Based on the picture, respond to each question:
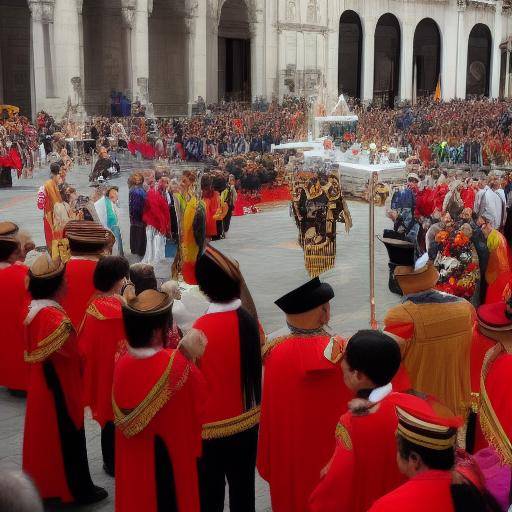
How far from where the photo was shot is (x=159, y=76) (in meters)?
40.1

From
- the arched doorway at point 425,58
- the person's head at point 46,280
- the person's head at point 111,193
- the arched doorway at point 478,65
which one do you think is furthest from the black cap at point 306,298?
the arched doorway at point 478,65

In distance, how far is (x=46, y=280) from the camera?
198 inches

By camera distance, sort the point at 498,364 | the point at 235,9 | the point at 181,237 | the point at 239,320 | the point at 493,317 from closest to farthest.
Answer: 1. the point at 498,364
2. the point at 493,317
3. the point at 239,320
4. the point at 181,237
5. the point at 235,9

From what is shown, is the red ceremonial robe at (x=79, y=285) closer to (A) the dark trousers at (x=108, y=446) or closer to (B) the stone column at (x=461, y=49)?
(A) the dark trousers at (x=108, y=446)

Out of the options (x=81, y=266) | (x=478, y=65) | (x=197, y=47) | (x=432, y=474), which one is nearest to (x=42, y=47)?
(x=197, y=47)

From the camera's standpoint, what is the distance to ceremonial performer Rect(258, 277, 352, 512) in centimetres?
409

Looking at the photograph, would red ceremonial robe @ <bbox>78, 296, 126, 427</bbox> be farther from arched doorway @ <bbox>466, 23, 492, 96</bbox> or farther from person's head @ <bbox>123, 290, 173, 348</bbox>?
arched doorway @ <bbox>466, 23, 492, 96</bbox>

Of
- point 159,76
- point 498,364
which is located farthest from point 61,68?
point 498,364

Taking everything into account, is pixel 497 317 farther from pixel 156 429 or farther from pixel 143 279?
pixel 143 279

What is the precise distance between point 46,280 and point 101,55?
3454cm

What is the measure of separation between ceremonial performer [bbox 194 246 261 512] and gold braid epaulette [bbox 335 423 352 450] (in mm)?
1164

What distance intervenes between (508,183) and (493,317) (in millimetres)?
12452

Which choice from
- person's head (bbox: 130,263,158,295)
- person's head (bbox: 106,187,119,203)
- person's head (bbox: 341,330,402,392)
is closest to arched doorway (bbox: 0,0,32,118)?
person's head (bbox: 106,187,119,203)

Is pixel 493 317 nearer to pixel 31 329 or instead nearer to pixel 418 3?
pixel 31 329
